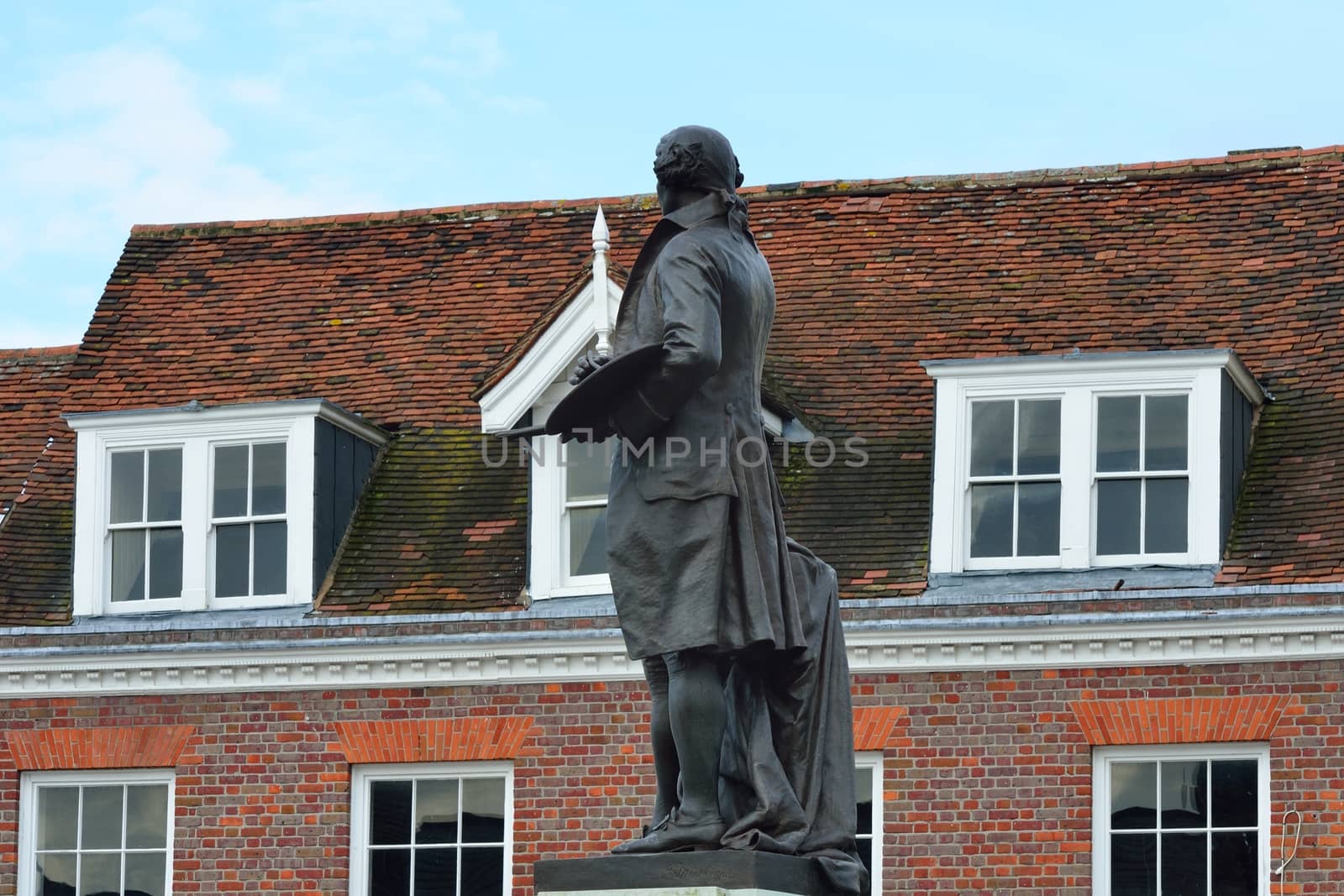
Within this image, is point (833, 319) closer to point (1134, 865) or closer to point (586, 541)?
point (586, 541)

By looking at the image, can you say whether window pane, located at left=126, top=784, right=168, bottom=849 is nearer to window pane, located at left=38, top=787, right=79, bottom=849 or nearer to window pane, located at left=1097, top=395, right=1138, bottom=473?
window pane, located at left=38, top=787, right=79, bottom=849

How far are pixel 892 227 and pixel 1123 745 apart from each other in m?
5.79

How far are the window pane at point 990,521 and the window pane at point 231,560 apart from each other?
18.6 feet

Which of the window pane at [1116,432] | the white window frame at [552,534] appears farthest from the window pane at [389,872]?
the window pane at [1116,432]

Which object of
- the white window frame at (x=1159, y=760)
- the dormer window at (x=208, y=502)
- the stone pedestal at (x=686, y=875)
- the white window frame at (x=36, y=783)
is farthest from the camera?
the dormer window at (x=208, y=502)

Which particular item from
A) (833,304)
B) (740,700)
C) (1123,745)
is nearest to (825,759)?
(740,700)

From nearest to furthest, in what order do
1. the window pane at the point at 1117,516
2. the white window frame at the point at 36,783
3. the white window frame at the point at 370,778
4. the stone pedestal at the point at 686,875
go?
the stone pedestal at the point at 686,875 → the window pane at the point at 1117,516 → the white window frame at the point at 370,778 → the white window frame at the point at 36,783

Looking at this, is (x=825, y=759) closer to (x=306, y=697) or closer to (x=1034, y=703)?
(x=1034, y=703)

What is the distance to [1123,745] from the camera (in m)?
20.1

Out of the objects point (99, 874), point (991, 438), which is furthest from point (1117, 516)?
point (99, 874)

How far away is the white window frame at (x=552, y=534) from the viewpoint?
70.2ft

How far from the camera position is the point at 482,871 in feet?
69.8

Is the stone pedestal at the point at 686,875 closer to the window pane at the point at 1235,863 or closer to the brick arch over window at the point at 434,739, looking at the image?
the window pane at the point at 1235,863

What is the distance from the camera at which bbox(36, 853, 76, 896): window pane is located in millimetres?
22125
